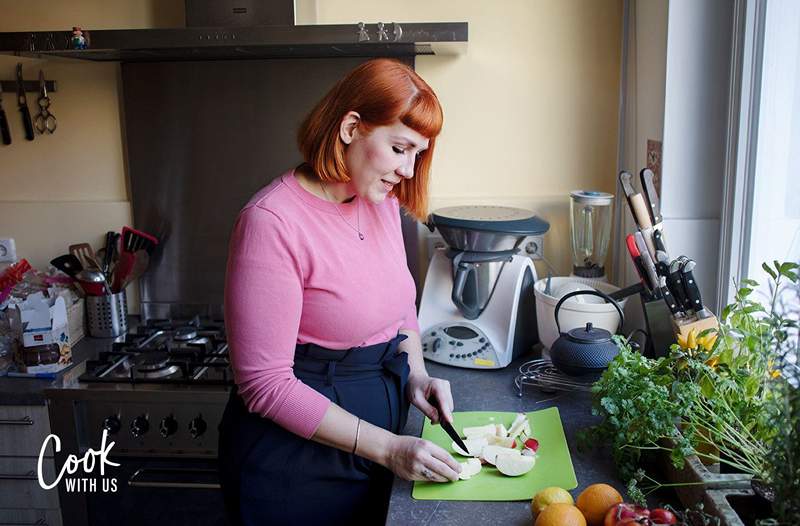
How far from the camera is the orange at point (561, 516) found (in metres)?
1.09

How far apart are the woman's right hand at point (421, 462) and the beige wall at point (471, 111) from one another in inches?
42.4

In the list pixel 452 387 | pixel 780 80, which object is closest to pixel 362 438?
pixel 452 387

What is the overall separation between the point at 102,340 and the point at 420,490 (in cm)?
132

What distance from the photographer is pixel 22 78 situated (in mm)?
2340

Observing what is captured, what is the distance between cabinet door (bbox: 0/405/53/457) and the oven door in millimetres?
179

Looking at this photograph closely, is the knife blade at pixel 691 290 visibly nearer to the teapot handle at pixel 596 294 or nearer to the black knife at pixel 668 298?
the black knife at pixel 668 298

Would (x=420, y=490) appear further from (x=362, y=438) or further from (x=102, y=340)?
(x=102, y=340)

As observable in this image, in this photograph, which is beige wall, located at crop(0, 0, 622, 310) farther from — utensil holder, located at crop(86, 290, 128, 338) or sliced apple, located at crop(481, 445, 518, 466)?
sliced apple, located at crop(481, 445, 518, 466)

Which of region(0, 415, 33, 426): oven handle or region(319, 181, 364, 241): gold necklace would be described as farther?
region(0, 415, 33, 426): oven handle

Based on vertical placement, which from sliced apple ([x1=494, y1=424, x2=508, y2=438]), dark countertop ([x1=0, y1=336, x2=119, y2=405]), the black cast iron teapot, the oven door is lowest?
the oven door

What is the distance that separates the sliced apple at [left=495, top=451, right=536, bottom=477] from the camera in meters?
1.34

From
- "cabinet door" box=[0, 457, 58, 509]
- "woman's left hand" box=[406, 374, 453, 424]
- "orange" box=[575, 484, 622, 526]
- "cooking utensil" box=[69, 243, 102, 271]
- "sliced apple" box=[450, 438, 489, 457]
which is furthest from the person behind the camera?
"cooking utensil" box=[69, 243, 102, 271]

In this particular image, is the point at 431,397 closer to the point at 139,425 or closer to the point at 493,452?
the point at 493,452

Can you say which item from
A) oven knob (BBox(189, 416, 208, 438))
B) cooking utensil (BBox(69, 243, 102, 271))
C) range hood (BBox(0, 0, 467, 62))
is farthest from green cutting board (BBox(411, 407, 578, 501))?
cooking utensil (BBox(69, 243, 102, 271))
